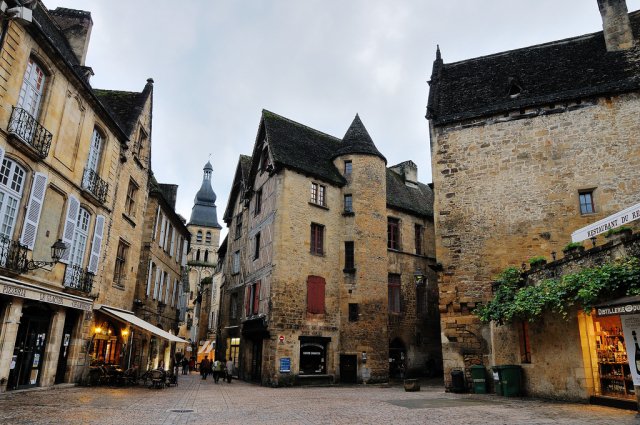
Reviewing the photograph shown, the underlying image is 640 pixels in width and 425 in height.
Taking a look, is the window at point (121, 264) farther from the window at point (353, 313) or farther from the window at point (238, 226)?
the window at point (353, 313)

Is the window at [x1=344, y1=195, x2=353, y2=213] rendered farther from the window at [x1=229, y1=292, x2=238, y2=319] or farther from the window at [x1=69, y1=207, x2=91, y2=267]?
the window at [x1=69, y1=207, x2=91, y2=267]

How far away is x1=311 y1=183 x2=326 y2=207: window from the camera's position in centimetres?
2095

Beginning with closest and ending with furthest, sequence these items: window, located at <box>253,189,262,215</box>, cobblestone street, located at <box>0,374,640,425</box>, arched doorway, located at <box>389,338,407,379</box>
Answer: cobblestone street, located at <box>0,374,640,425</box>
arched doorway, located at <box>389,338,407,379</box>
window, located at <box>253,189,262,215</box>

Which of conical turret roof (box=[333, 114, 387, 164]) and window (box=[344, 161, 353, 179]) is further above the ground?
conical turret roof (box=[333, 114, 387, 164])

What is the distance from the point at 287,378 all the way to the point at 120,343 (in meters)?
6.67

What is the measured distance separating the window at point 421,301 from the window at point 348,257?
549 centimetres

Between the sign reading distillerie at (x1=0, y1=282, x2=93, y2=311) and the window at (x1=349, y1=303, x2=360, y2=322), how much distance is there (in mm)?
11031

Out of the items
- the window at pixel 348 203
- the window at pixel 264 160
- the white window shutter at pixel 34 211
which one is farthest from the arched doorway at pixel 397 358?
the white window shutter at pixel 34 211

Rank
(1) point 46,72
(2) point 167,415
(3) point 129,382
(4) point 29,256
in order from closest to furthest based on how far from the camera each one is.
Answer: (2) point 167,415, (4) point 29,256, (1) point 46,72, (3) point 129,382

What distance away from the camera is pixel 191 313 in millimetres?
61688

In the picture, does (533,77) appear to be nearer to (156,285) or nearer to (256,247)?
(256,247)

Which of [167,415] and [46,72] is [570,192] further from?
[46,72]

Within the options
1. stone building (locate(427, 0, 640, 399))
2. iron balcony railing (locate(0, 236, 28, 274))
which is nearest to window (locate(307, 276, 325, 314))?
stone building (locate(427, 0, 640, 399))

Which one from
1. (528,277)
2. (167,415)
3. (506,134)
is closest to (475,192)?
(506,134)
